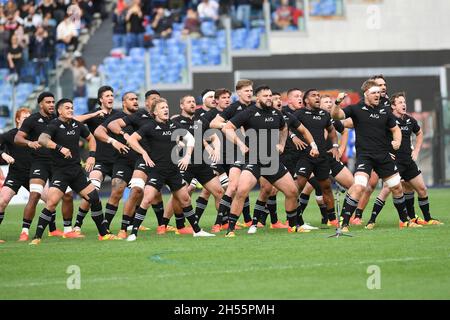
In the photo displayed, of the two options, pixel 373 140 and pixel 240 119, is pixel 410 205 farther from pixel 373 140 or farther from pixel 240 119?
pixel 240 119

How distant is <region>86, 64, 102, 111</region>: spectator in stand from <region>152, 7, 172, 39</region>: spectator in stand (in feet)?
10.4

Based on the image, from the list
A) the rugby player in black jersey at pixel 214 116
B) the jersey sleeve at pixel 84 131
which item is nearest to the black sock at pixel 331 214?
the rugby player in black jersey at pixel 214 116

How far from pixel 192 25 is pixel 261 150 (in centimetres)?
1874

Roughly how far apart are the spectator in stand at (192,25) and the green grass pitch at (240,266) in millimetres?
17638

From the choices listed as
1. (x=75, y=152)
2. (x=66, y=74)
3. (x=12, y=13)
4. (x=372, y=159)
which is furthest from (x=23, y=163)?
(x=12, y=13)

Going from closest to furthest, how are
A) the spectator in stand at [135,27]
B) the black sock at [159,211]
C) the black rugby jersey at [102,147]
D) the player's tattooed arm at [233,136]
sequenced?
the player's tattooed arm at [233,136] → the black rugby jersey at [102,147] → the black sock at [159,211] → the spectator in stand at [135,27]

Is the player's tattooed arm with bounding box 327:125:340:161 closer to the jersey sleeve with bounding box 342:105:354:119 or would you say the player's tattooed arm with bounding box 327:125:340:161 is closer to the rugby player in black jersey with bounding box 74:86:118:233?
the jersey sleeve with bounding box 342:105:354:119

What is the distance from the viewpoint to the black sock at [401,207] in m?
18.5

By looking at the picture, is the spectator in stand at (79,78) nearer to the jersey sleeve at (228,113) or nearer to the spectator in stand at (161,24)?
the spectator in stand at (161,24)

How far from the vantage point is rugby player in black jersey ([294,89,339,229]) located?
19.2 meters

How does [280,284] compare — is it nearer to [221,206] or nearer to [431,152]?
[221,206]

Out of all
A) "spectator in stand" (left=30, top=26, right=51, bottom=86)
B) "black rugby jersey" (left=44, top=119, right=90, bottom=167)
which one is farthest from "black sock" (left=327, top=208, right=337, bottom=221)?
"spectator in stand" (left=30, top=26, right=51, bottom=86)

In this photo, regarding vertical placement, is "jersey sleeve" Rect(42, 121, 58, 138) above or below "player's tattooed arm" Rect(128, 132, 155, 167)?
above

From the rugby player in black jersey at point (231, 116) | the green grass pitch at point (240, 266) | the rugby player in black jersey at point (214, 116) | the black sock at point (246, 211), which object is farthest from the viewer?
the black sock at point (246, 211)
